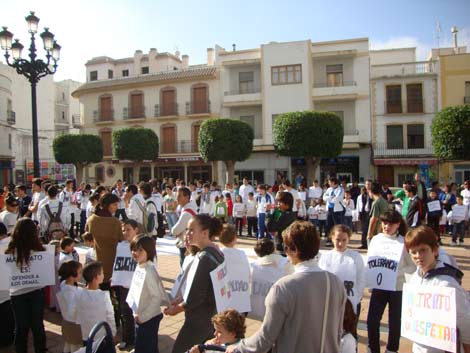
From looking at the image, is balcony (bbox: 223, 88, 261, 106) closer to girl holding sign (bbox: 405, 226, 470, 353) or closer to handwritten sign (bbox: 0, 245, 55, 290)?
handwritten sign (bbox: 0, 245, 55, 290)

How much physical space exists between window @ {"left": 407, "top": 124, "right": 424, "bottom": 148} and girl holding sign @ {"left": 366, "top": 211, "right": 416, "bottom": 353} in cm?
2712

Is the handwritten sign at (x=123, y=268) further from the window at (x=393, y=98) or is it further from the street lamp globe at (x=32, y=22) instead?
the window at (x=393, y=98)

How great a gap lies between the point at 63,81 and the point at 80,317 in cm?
5811

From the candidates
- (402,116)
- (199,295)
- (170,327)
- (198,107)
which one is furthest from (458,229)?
(198,107)

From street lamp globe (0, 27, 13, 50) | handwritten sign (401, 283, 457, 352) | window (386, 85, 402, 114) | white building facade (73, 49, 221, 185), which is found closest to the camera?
handwritten sign (401, 283, 457, 352)

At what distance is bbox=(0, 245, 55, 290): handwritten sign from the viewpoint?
14.1 ft

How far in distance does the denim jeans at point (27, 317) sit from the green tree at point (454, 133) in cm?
2239

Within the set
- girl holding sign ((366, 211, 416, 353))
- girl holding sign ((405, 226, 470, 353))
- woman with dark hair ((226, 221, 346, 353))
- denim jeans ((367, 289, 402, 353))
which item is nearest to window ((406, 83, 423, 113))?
girl holding sign ((366, 211, 416, 353))

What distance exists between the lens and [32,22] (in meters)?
11.6

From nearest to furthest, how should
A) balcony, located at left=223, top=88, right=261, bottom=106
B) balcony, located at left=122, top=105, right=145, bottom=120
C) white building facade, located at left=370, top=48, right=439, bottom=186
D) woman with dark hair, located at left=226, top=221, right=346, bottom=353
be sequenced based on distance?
woman with dark hair, located at left=226, top=221, right=346, bottom=353 → white building facade, located at left=370, top=48, right=439, bottom=186 → balcony, located at left=223, top=88, right=261, bottom=106 → balcony, located at left=122, top=105, right=145, bottom=120

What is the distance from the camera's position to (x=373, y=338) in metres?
4.30

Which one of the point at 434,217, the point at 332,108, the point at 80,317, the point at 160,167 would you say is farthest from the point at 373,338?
the point at 160,167

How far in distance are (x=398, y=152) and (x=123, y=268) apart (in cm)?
2754

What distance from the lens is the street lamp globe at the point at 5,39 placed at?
11.7 metres
